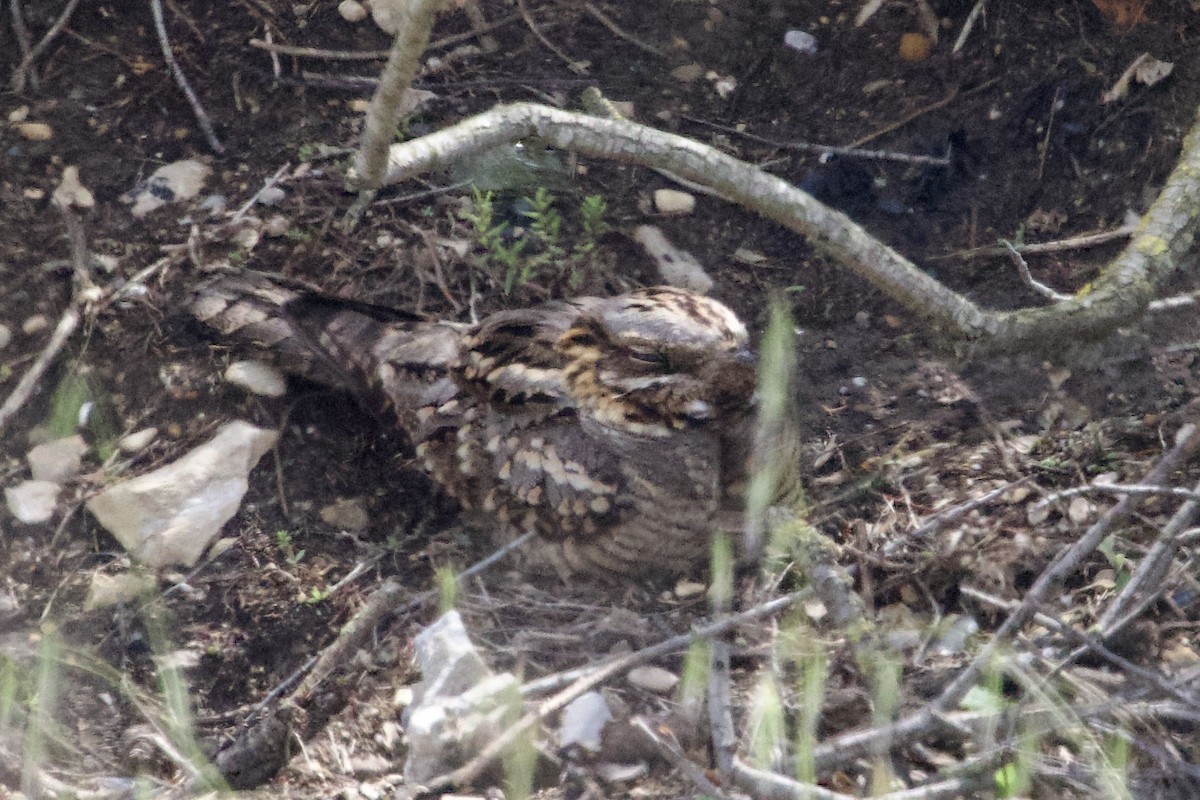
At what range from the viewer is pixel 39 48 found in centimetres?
335

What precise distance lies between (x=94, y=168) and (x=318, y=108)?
2.25ft

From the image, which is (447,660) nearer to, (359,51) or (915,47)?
(359,51)

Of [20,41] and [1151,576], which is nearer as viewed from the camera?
[1151,576]

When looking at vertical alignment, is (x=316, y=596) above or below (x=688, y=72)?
below

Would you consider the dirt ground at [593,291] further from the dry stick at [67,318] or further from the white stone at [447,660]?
the white stone at [447,660]

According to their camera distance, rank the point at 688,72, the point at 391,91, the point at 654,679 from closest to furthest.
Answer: the point at 391,91, the point at 654,679, the point at 688,72

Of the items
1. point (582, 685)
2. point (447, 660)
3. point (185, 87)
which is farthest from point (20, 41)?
point (582, 685)

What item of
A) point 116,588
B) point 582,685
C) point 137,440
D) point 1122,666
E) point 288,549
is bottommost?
point 116,588

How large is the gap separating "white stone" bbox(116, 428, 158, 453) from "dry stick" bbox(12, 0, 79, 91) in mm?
1215

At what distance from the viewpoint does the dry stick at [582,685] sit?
2076 mm

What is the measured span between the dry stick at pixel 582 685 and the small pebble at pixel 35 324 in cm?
175

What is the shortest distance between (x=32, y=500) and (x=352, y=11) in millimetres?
1831

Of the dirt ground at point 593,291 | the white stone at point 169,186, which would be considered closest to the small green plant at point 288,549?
the dirt ground at point 593,291

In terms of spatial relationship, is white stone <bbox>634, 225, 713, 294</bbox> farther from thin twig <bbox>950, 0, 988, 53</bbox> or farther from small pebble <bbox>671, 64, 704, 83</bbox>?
thin twig <bbox>950, 0, 988, 53</bbox>
